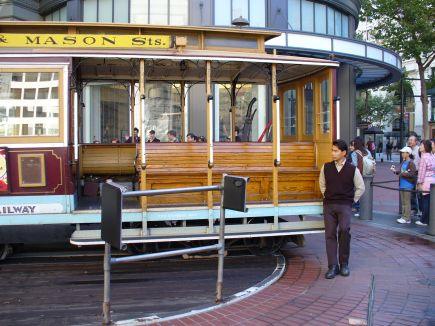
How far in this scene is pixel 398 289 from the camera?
6105 mm

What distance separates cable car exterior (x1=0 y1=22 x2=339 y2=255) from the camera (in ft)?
21.4

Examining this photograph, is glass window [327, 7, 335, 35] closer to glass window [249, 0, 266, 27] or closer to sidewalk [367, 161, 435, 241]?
glass window [249, 0, 266, 27]

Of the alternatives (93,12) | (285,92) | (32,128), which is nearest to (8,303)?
(32,128)

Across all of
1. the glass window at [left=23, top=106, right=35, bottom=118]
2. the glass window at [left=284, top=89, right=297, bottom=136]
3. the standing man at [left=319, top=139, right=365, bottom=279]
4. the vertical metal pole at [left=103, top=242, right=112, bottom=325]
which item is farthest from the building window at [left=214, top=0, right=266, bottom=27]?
the vertical metal pole at [left=103, top=242, right=112, bottom=325]

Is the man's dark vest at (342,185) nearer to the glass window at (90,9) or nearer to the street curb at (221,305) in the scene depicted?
the street curb at (221,305)

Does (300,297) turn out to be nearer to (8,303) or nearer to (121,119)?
(8,303)

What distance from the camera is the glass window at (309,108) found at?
8.37 meters

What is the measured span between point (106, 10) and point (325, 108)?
628 inches

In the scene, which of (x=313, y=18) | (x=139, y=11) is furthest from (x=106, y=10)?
(x=313, y=18)

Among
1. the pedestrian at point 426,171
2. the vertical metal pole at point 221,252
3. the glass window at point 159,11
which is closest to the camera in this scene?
the vertical metal pole at point 221,252

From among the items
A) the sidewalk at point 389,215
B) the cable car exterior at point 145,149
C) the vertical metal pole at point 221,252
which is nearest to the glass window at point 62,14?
the sidewalk at point 389,215

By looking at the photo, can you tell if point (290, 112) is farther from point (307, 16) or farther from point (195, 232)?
point (307, 16)

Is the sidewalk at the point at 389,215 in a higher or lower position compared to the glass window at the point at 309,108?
lower

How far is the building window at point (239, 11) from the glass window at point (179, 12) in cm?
119
